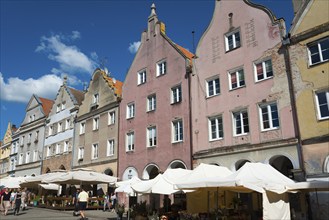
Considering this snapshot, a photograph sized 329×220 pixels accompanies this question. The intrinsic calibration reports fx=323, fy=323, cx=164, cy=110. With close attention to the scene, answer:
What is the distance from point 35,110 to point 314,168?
41.3 m

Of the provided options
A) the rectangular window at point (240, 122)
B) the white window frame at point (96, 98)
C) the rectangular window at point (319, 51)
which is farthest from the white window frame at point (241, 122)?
the white window frame at point (96, 98)

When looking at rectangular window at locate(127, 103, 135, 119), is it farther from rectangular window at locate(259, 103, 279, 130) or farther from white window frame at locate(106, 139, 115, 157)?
rectangular window at locate(259, 103, 279, 130)

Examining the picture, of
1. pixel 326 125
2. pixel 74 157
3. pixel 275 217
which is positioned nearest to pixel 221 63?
pixel 326 125

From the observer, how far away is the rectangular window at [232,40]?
21.9 meters

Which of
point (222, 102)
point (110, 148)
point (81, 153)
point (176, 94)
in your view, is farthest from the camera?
point (81, 153)

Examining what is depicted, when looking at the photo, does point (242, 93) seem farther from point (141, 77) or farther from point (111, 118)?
point (111, 118)

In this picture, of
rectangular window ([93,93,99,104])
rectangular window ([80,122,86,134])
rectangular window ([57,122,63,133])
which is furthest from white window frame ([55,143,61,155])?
rectangular window ([93,93,99,104])

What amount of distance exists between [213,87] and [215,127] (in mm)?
2871

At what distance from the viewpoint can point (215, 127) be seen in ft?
72.0

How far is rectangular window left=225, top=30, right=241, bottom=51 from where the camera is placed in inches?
862

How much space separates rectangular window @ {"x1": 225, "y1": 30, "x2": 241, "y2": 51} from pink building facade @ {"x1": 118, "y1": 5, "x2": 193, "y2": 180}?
11.2 feet

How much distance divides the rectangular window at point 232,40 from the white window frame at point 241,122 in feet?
15.1

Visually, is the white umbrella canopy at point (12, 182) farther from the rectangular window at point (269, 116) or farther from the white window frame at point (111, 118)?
the rectangular window at point (269, 116)

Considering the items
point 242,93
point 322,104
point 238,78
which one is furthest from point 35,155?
point 322,104
